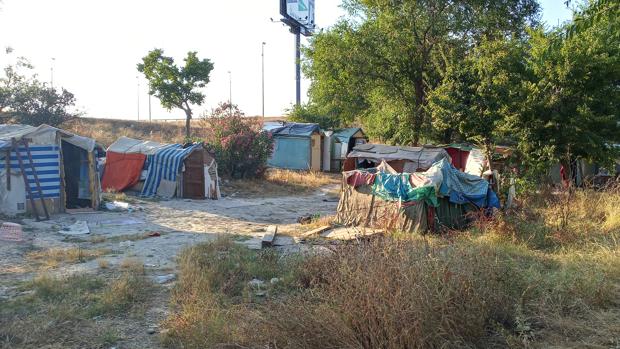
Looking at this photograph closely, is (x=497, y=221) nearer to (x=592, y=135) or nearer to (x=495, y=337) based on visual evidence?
(x=495, y=337)

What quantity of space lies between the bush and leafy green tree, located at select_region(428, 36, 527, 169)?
8.05 meters

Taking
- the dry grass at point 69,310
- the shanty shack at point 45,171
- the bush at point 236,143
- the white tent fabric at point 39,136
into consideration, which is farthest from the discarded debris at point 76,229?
the bush at point 236,143

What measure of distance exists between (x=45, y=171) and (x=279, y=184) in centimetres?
1061

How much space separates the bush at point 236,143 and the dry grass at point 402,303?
14.8m

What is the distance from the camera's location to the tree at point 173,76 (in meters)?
31.2

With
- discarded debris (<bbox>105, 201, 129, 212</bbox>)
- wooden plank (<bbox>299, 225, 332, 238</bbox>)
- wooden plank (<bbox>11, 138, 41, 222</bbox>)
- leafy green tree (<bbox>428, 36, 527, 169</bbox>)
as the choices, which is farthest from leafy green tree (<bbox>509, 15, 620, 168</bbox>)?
wooden plank (<bbox>11, 138, 41, 222</bbox>)

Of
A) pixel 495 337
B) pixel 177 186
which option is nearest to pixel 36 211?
pixel 177 186

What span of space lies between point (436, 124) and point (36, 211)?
12431 mm

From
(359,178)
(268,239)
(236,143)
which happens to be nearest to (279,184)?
(236,143)

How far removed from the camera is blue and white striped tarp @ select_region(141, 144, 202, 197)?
17.7m

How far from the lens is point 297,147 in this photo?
91.7ft

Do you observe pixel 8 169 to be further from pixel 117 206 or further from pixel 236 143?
pixel 236 143

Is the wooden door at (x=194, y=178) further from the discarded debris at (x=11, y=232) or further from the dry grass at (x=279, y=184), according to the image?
the discarded debris at (x=11, y=232)

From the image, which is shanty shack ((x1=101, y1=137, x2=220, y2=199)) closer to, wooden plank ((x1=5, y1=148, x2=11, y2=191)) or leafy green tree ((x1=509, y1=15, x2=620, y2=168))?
wooden plank ((x1=5, y1=148, x2=11, y2=191))
